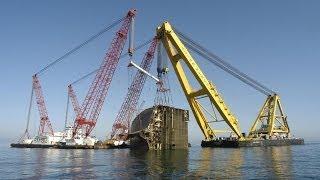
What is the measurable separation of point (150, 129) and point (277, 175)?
235ft

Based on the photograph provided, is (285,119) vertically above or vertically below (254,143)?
above

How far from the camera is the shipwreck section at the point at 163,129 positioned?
401ft

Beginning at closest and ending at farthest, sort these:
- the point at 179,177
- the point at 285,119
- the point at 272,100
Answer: the point at 179,177 → the point at 272,100 → the point at 285,119

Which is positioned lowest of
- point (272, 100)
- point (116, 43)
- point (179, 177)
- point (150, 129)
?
point (179, 177)

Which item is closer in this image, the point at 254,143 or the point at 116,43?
the point at 116,43

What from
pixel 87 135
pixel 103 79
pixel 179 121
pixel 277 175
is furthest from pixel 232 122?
pixel 277 175

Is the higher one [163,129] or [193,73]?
[193,73]

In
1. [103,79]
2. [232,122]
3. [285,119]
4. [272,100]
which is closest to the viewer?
[232,122]

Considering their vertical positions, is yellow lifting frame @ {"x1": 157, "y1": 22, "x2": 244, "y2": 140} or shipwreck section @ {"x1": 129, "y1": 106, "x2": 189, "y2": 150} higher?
yellow lifting frame @ {"x1": 157, "y1": 22, "x2": 244, "y2": 140}

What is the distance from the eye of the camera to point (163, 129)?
4894 inches

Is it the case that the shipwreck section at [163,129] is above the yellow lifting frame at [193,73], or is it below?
below

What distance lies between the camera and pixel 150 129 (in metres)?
122

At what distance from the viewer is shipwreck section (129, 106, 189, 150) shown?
122 meters

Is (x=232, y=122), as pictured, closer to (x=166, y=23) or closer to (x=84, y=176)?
(x=166, y=23)
